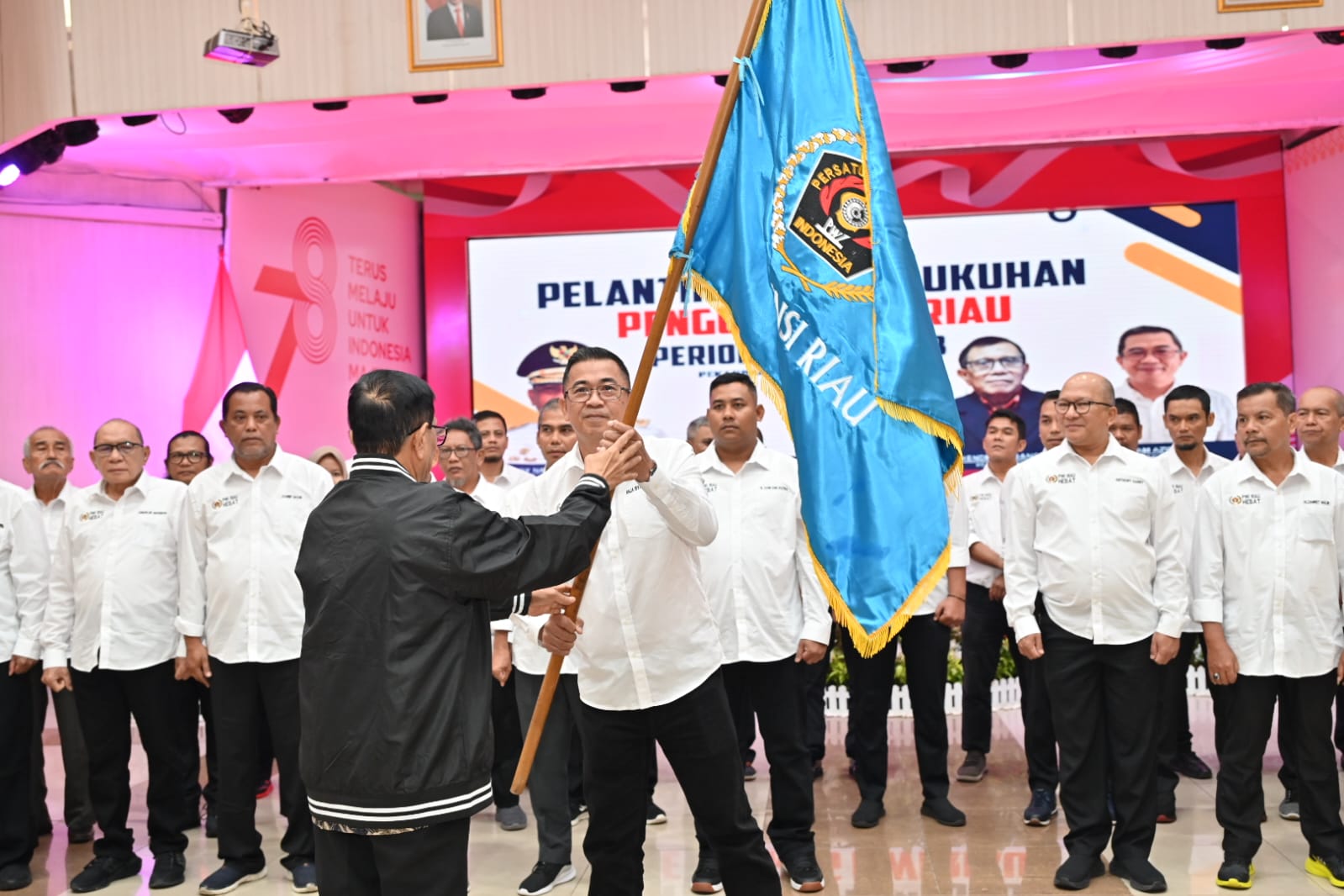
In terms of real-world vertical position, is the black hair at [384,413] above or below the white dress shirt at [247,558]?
above

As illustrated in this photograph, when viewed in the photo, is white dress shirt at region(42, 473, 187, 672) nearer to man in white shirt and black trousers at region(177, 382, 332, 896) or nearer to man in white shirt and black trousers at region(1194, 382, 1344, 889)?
man in white shirt and black trousers at region(177, 382, 332, 896)

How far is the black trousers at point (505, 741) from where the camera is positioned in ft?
18.1

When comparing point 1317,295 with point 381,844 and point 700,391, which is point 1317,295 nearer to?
point 700,391

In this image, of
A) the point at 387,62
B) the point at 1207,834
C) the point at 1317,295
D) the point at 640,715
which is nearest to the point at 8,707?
the point at 640,715

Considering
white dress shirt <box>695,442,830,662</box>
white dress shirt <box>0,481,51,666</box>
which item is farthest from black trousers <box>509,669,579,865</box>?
white dress shirt <box>0,481,51,666</box>

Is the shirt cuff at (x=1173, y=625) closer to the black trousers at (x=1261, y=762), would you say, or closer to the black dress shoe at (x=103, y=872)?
the black trousers at (x=1261, y=762)

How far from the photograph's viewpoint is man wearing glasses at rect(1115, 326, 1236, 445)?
8914 mm

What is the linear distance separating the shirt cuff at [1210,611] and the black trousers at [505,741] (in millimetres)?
2760

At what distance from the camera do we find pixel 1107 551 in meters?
4.34

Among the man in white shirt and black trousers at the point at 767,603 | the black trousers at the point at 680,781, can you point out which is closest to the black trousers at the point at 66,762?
the man in white shirt and black trousers at the point at 767,603

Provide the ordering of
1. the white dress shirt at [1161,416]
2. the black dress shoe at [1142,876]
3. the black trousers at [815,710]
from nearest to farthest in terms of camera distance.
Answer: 1. the black dress shoe at [1142,876]
2. the black trousers at [815,710]
3. the white dress shirt at [1161,416]

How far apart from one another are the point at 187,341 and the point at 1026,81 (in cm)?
522

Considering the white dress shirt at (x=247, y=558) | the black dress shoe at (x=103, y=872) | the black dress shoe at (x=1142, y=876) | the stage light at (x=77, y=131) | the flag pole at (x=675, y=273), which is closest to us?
the flag pole at (x=675, y=273)

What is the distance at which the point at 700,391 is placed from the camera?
9273 mm
